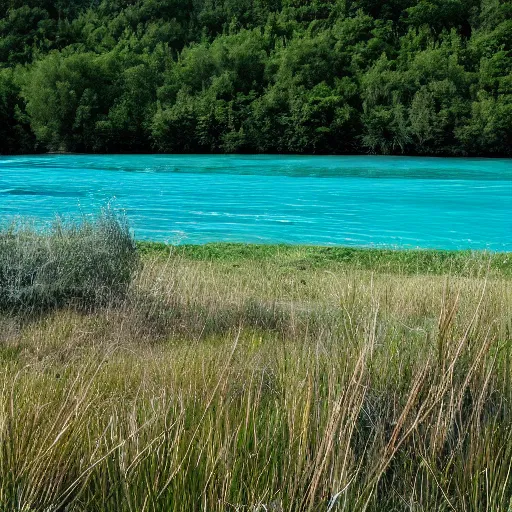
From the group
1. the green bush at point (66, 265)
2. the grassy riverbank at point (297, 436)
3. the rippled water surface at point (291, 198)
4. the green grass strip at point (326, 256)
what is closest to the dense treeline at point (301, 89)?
the rippled water surface at point (291, 198)

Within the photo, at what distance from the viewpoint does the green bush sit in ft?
21.4

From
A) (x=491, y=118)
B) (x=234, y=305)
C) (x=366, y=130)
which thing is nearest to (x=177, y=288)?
(x=234, y=305)

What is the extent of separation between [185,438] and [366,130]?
40555mm

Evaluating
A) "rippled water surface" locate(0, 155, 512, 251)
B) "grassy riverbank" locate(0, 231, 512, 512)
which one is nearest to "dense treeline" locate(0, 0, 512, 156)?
"rippled water surface" locate(0, 155, 512, 251)

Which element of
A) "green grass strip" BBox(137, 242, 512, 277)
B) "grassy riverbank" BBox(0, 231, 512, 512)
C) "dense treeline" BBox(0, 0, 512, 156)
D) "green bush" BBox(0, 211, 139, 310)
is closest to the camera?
"grassy riverbank" BBox(0, 231, 512, 512)

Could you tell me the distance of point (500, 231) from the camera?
18.0m

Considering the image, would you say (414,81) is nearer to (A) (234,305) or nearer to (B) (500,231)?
(B) (500,231)

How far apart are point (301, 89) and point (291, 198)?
23.2m

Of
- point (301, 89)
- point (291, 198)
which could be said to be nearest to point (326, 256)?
point (291, 198)

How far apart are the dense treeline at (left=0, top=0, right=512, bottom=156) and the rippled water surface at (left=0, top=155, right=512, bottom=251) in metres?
4.03

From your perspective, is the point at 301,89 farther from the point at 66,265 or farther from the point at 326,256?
the point at 66,265

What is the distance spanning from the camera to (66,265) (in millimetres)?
6820

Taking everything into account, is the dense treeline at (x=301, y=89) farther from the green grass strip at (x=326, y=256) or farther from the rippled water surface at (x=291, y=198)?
the green grass strip at (x=326, y=256)

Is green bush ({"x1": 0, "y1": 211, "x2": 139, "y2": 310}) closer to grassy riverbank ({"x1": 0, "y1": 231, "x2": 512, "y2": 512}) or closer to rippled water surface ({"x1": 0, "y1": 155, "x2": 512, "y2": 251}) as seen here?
grassy riverbank ({"x1": 0, "y1": 231, "x2": 512, "y2": 512})
